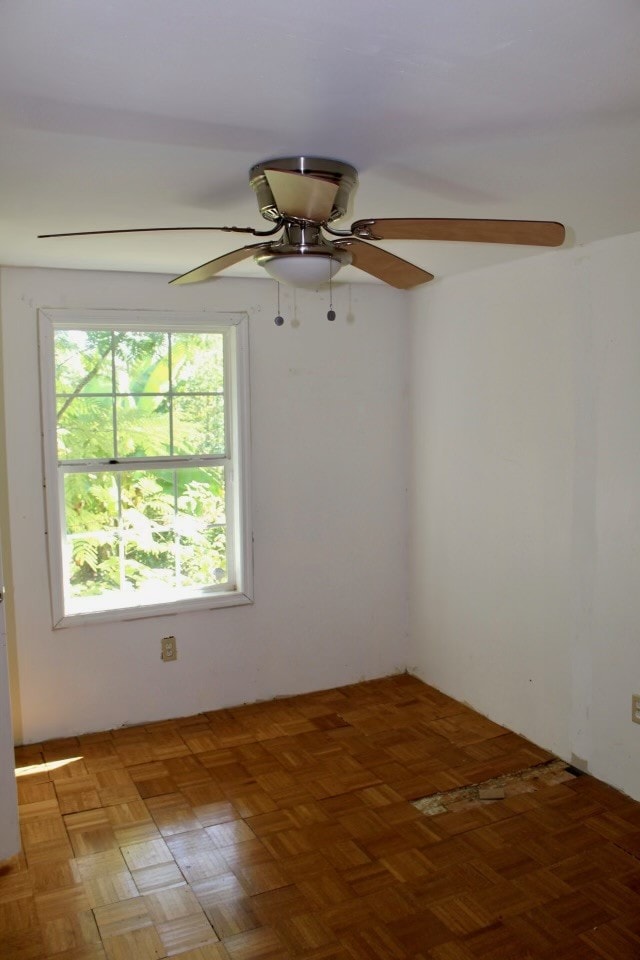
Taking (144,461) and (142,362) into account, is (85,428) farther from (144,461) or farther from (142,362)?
(142,362)

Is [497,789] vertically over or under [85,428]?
under

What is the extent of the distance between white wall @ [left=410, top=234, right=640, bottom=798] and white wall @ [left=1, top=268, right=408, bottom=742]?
232 millimetres

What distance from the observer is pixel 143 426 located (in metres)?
3.93

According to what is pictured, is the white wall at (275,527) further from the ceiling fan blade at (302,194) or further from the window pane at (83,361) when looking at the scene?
the ceiling fan blade at (302,194)

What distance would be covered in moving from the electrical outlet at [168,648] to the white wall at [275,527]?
3 cm

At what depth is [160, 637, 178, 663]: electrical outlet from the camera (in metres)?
3.99

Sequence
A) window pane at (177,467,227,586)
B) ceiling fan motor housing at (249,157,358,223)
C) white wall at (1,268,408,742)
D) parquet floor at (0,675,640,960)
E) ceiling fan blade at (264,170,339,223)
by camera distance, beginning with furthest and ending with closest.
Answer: window pane at (177,467,227,586) → white wall at (1,268,408,742) → parquet floor at (0,675,640,960) → ceiling fan motor housing at (249,157,358,223) → ceiling fan blade at (264,170,339,223)

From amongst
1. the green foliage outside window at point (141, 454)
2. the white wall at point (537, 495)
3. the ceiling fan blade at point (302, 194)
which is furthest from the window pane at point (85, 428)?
the ceiling fan blade at point (302, 194)

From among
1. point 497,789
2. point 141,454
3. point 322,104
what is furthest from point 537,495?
point 322,104

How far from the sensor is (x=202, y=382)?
13.3 ft

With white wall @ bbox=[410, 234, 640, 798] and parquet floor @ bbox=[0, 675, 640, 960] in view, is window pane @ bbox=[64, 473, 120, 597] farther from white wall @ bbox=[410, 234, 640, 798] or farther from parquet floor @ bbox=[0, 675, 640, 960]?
white wall @ bbox=[410, 234, 640, 798]

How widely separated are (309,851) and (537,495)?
1740 millimetres

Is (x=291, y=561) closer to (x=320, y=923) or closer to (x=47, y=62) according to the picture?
(x=320, y=923)

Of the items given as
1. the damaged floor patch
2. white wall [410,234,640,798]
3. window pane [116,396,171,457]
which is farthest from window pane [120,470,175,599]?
the damaged floor patch
